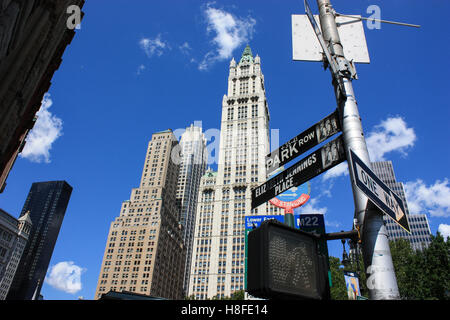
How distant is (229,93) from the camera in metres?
115

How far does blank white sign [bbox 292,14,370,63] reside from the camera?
5790mm

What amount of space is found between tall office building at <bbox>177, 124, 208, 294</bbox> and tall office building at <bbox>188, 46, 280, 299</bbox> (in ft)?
212

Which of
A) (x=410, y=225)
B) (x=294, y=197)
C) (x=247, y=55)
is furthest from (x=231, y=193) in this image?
(x=410, y=225)

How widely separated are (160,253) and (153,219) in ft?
45.5

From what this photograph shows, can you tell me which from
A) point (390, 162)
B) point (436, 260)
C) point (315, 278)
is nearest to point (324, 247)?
point (315, 278)

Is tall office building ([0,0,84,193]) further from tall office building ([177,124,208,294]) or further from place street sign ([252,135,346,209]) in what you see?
tall office building ([177,124,208,294])

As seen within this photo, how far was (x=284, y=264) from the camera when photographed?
2.96 m

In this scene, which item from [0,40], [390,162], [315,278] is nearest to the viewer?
[315,278]

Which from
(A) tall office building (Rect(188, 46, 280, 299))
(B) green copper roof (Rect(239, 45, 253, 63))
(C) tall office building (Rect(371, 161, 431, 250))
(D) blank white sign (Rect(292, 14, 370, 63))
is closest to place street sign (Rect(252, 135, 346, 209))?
(D) blank white sign (Rect(292, 14, 370, 63))

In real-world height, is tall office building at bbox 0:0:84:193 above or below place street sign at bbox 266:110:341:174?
above

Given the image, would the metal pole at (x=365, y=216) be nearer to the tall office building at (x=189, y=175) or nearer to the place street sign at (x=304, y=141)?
the place street sign at (x=304, y=141)

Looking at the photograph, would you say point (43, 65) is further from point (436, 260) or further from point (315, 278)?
point (436, 260)

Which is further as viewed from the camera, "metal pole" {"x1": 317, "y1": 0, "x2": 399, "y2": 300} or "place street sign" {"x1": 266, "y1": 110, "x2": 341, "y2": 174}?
"place street sign" {"x1": 266, "y1": 110, "x2": 341, "y2": 174}

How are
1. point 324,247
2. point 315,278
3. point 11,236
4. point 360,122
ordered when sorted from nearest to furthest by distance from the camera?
point 315,278 < point 324,247 < point 360,122 < point 11,236
